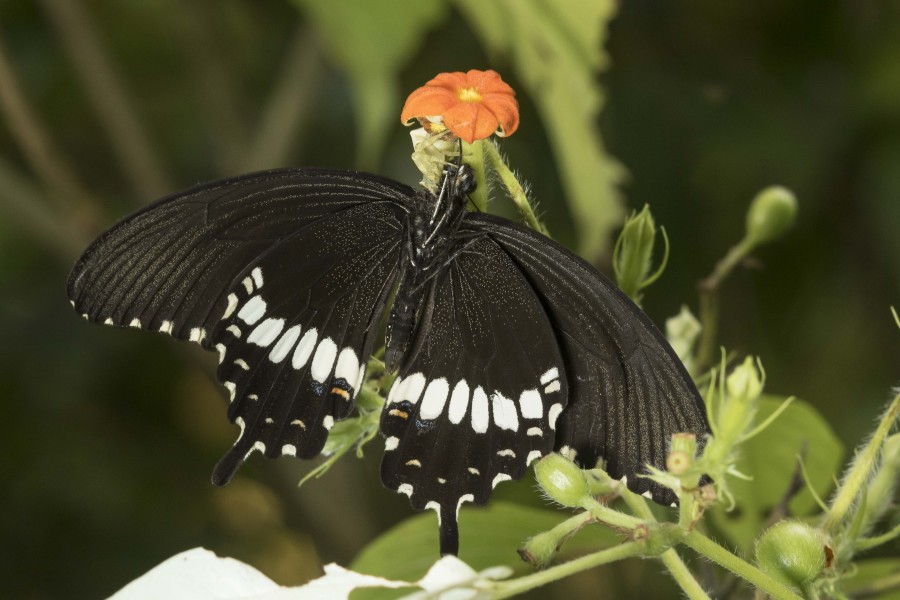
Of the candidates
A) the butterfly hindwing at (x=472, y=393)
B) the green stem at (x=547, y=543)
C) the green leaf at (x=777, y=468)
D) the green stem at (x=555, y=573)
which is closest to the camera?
the green stem at (x=555, y=573)

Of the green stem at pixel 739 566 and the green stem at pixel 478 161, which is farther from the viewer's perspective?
the green stem at pixel 478 161

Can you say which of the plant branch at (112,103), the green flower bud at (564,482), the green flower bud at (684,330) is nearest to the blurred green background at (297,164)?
the plant branch at (112,103)

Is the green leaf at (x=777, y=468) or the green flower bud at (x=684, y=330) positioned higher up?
the green flower bud at (x=684, y=330)

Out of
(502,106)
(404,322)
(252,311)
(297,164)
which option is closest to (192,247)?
(252,311)

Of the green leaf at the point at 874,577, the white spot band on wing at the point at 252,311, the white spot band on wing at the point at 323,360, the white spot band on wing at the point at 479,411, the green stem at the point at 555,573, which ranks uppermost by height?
the white spot band on wing at the point at 252,311

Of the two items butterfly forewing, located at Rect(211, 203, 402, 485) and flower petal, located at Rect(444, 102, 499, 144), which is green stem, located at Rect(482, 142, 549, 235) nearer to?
flower petal, located at Rect(444, 102, 499, 144)

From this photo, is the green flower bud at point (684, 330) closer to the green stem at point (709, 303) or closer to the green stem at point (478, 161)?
the green stem at point (709, 303)
